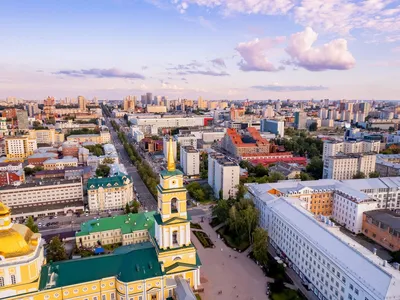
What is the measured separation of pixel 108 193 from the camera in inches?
1908

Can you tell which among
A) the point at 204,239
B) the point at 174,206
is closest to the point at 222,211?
the point at 204,239

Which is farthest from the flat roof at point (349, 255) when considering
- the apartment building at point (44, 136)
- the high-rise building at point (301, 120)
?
the high-rise building at point (301, 120)

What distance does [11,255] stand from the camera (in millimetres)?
22344

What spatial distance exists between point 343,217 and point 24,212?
4691 cm

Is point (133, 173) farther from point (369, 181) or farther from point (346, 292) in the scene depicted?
point (346, 292)

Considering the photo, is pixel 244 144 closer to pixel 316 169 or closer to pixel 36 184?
pixel 316 169

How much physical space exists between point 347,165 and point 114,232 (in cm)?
4707

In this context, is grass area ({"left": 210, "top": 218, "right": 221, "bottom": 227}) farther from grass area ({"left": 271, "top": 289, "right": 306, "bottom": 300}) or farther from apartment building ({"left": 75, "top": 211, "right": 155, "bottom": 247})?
grass area ({"left": 271, "top": 289, "right": 306, "bottom": 300})

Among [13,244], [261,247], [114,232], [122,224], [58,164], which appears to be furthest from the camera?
[58,164]

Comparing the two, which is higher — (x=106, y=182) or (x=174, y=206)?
(x=174, y=206)

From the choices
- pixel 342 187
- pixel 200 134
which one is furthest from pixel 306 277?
pixel 200 134

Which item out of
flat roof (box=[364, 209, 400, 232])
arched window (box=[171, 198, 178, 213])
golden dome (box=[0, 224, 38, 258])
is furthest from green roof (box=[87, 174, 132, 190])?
flat roof (box=[364, 209, 400, 232])

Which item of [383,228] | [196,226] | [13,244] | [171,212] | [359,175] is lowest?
[196,226]

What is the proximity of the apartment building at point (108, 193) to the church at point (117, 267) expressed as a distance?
21.6 metres
